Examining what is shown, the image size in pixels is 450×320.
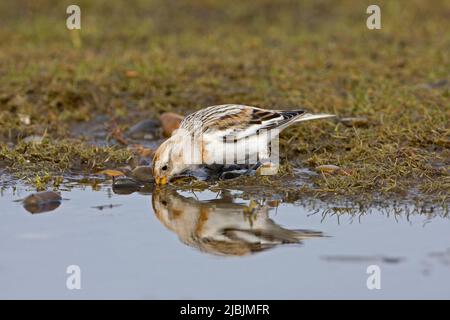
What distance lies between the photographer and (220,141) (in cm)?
670

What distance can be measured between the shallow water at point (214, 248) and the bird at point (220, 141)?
304 millimetres

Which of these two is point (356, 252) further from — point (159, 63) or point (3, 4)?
point (3, 4)

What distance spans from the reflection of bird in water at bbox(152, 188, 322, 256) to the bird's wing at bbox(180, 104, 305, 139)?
66 centimetres

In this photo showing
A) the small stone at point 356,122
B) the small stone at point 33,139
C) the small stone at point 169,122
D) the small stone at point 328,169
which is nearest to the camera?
the small stone at point 328,169

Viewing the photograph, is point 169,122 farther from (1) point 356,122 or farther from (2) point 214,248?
(2) point 214,248

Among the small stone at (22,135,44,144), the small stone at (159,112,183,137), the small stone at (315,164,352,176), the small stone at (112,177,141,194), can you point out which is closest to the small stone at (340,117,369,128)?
the small stone at (315,164,352,176)

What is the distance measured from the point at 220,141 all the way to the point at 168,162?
443 mm

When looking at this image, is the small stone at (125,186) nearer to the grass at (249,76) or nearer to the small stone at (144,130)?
the grass at (249,76)

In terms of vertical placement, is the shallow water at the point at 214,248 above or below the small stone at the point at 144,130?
below

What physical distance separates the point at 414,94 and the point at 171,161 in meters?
3.06

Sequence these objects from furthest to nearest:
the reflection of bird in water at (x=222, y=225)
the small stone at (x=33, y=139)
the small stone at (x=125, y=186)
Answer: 1. the small stone at (x=33, y=139)
2. the small stone at (x=125, y=186)
3. the reflection of bird in water at (x=222, y=225)

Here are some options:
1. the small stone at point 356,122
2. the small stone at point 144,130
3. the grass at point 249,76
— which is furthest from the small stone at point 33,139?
the small stone at point 356,122

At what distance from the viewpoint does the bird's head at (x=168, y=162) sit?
659 cm

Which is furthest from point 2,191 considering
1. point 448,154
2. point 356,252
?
point 448,154
